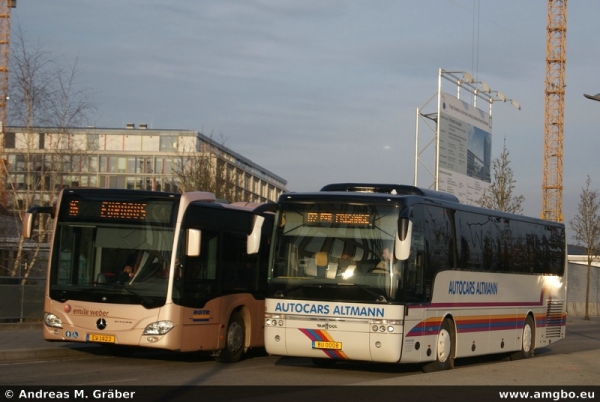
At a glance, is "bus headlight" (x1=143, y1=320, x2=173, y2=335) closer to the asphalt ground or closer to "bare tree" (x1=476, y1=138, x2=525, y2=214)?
→ the asphalt ground

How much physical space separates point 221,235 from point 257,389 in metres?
5.59

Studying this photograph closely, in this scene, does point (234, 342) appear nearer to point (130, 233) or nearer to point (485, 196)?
point (130, 233)

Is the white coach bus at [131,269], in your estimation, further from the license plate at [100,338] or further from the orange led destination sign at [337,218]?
the orange led destination sign at [337,218]

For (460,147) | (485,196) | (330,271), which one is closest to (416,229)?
(330,271)

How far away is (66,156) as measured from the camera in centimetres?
2819

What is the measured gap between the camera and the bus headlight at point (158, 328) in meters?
16.6

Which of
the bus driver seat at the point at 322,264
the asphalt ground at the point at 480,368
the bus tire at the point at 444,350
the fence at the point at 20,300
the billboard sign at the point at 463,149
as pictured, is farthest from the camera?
the billboard sign at the point at 463,149

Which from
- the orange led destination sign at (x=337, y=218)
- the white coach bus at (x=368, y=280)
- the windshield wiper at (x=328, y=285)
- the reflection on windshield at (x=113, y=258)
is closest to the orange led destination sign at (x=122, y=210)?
the reflection on windshield at (x=113, y=258)

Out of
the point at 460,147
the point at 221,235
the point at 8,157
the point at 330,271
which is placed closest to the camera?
the point at 330,271

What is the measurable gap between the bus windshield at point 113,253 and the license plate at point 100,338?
656 mm

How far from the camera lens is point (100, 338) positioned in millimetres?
16734

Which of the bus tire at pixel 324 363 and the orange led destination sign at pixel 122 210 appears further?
the bus tire at pixel 324 363

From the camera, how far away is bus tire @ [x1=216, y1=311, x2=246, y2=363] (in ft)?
61.3

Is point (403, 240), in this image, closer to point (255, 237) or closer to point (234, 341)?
point (255, 237)
